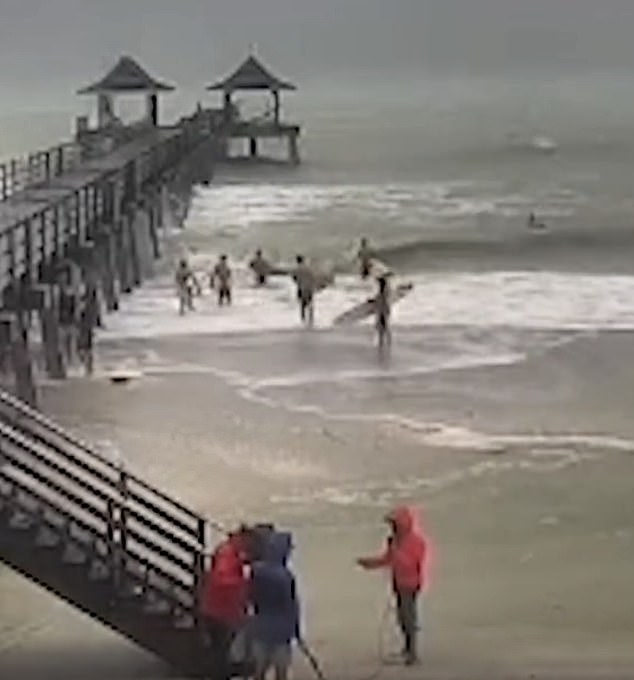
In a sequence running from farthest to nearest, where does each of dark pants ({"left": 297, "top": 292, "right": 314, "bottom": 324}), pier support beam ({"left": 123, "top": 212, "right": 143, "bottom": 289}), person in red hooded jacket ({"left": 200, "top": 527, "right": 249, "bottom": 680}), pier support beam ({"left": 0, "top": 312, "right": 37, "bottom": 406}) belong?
pier support beam ({"left": 123, "top": 212, "right": 143, "bottom": 289}) → dark pants ({"left": 297, "top": 292, "right": 314, "bottom": 324}) → pier support beam ({"left": 0, "top": 312, "right": 37, "bottom": 406}) → person in red hooded jacket ({"left": 200, "top": 527, "right": 249, "bottom": 680})

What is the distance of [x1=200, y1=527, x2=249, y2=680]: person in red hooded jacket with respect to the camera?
39.4 feet

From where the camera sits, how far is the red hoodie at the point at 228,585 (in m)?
12.0

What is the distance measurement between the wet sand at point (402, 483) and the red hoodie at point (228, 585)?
1001mm

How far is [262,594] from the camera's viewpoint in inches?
463

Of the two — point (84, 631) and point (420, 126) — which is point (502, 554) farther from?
point (420, 126)

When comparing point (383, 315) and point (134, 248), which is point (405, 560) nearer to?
point (383, 315)

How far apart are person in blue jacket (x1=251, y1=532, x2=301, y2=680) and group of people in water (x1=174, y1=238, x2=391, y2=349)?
16.6 m

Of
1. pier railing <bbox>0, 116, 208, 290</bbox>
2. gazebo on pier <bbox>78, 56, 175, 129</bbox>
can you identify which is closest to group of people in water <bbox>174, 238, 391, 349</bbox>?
pier railing <bbox>0, 116, 208, 290</bbox>

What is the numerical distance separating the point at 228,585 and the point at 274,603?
51 cm

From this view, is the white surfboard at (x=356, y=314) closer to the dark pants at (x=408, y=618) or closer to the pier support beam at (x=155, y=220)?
the pier support beam at (x=155, y=220)

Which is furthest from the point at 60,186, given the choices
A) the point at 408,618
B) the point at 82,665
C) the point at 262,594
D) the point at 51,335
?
the point at 262,594

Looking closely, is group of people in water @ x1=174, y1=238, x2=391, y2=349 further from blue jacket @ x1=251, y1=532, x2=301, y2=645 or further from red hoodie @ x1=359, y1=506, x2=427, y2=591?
blue jacket @ x1=251, y1=532, x2=301, y2=645

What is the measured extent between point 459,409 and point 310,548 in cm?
697

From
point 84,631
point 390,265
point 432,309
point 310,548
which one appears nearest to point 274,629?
point 84,631
